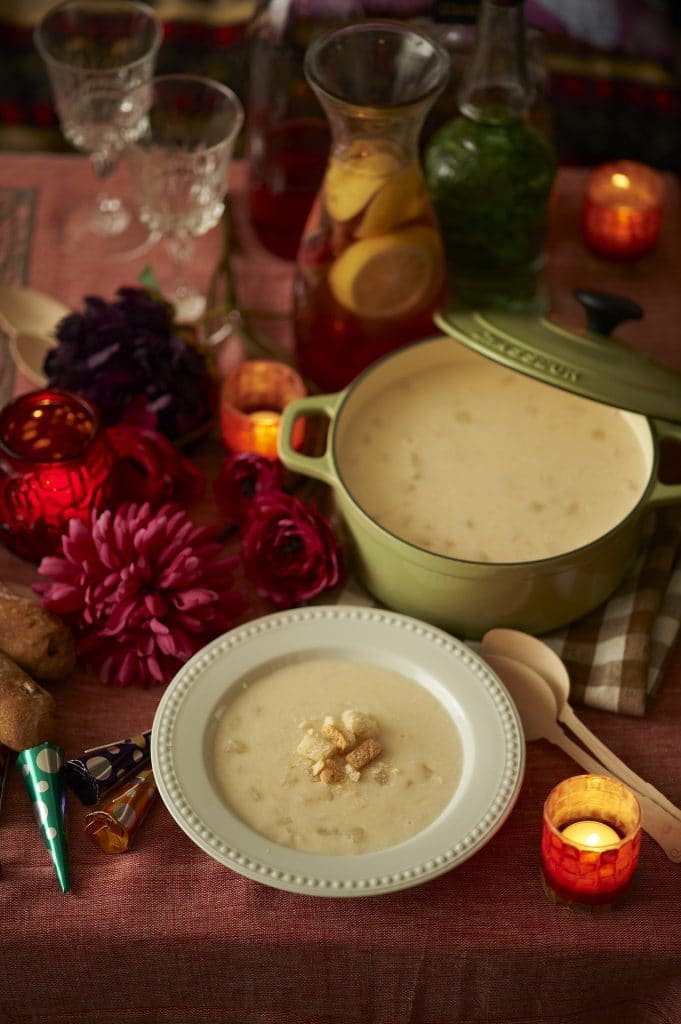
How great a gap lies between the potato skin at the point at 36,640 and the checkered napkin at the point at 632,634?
205mm

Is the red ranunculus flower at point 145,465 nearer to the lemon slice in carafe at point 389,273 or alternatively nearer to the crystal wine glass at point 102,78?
the lemon slice in carafe at point 389,273

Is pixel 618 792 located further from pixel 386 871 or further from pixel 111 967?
pixel 111 967

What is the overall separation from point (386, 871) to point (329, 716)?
12 cm

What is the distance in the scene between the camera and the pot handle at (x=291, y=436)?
929 mm

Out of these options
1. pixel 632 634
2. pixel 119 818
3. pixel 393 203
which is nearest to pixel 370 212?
pixel 393 203

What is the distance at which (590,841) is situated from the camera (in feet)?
2.56

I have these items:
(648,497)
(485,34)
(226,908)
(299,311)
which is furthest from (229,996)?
(485,34)

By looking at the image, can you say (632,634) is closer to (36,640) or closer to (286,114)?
(36,640)

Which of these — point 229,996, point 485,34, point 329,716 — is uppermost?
point 485,34

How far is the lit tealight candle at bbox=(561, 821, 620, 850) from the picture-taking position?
780 millimetres

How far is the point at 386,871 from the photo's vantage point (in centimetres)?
75

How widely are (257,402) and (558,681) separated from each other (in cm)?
35

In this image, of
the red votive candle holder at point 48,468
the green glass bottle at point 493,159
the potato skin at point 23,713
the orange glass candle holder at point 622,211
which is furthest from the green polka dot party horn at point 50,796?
the orange glass candle holder at point 622,211

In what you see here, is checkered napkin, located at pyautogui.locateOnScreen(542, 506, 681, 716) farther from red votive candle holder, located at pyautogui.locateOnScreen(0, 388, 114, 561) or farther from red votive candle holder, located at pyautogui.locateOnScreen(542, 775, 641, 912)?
red votive candle holder, located at pyautogui.locateOnScreen(0, 388, 114, 561)
